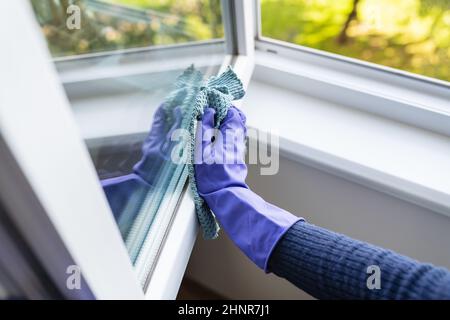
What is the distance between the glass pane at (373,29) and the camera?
0.76 meters

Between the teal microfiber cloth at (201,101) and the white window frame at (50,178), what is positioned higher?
the white window frame at (50,178)

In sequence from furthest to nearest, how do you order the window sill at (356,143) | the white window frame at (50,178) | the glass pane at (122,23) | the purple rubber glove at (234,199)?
1. the window sill at (356,143)
2. the purple rubber glove at (234,199)
3. the glass pane at (122,23)
4. the white window frame at (50,178)

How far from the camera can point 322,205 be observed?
2.60 ft

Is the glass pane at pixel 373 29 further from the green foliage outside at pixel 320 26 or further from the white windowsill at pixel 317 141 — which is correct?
the white windowsill at pixel 317 141

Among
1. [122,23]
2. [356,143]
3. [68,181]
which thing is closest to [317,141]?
[356,143]

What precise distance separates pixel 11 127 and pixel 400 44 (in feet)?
2.50

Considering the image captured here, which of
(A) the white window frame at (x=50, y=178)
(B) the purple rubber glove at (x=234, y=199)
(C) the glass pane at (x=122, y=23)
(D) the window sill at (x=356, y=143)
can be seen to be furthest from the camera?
(D) the window sill at (x=356, y=143)

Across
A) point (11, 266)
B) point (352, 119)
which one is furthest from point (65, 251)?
point (352, 119)

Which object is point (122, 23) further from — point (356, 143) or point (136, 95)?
point (356, 143)

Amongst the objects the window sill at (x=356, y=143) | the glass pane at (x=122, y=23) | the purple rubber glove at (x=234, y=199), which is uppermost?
the glass pane at (x=122, y=23)

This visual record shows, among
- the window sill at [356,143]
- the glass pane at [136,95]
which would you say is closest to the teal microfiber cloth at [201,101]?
the glass pane at [136,95]

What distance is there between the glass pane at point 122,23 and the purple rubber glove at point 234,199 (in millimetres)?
163

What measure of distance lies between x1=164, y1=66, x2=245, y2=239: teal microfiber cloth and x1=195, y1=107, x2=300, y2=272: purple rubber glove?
0.5 inches

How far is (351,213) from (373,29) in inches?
14.4
